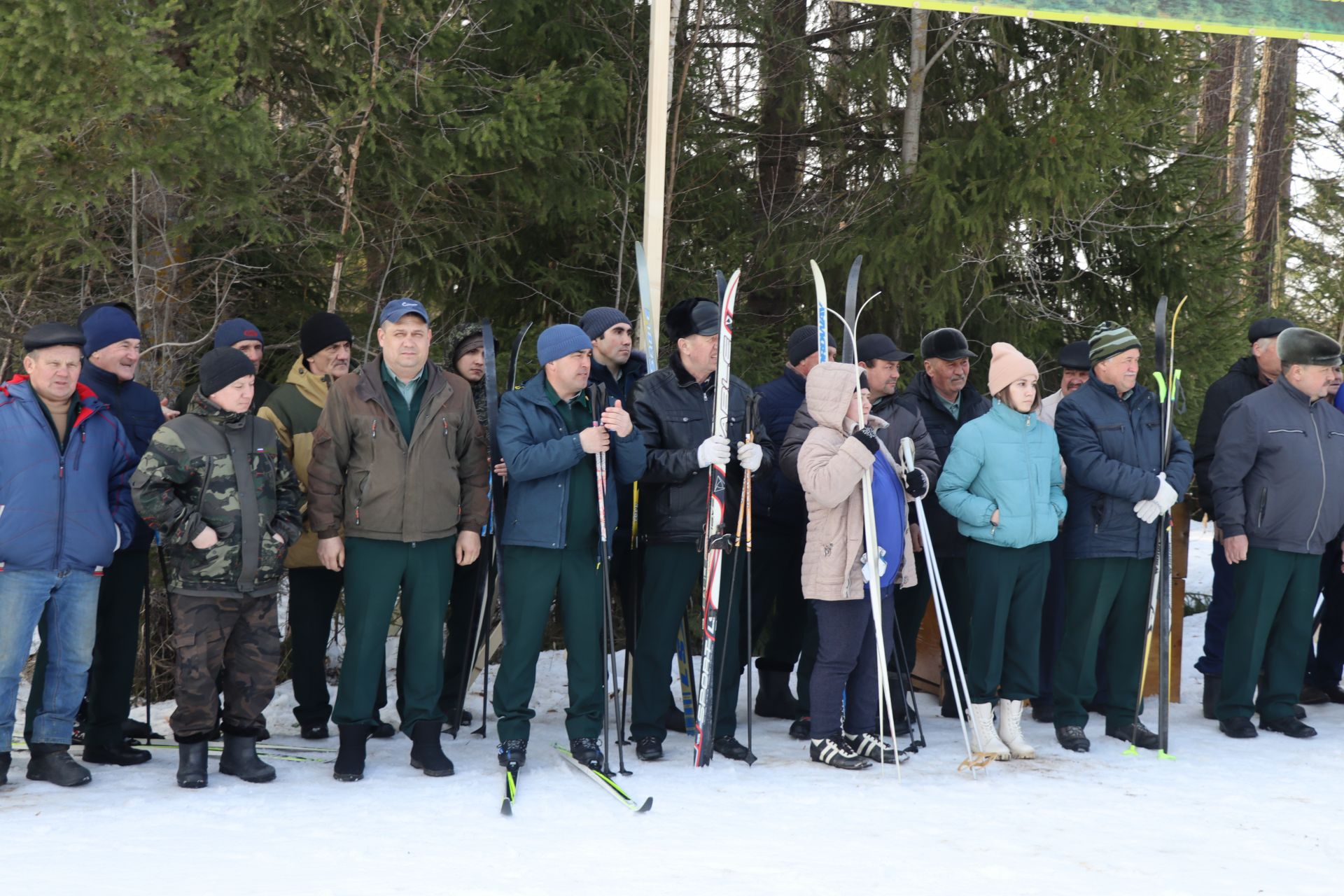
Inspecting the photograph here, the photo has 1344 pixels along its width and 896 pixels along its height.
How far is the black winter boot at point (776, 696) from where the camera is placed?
20.4ft

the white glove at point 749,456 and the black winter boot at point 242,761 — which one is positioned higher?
the white glove at point 749,456

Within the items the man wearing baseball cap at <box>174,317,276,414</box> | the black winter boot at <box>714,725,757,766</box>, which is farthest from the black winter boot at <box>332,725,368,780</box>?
the black winter boot at <box>714,725,757,766</box>

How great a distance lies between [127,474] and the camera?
15.9ft

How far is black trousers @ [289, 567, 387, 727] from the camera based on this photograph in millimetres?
5398

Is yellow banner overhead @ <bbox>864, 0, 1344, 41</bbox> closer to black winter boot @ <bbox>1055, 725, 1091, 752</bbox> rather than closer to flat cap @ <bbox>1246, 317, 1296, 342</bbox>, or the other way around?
flat cap @ <bbox>1246, 317, 1296, 342</bbox>

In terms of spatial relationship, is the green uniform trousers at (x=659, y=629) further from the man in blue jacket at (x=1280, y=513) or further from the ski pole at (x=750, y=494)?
the man in blue jacket at (x=1280, y=513)

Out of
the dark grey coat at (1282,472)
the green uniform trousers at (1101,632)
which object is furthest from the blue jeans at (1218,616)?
the green uniform trousers at (1101,632)

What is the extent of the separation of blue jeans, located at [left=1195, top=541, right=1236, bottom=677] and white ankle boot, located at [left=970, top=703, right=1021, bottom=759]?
1728 millimetres

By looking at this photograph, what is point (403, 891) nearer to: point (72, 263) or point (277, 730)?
point (277, 730)

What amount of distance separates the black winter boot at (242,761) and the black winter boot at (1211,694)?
4.67 meters

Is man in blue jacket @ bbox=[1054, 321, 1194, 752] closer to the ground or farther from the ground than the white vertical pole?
closer to the ground

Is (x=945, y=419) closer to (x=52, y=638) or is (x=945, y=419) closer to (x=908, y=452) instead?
(x=908, y=452)

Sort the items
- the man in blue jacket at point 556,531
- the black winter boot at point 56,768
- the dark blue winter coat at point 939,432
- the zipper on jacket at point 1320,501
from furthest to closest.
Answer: the dark blue winter coat at point 939,432, the zipper on jacket at point 1320,501, the man in blue jacket at point 556,531, the black winter boot at point 56,768

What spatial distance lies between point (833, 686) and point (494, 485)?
5.56 ft
